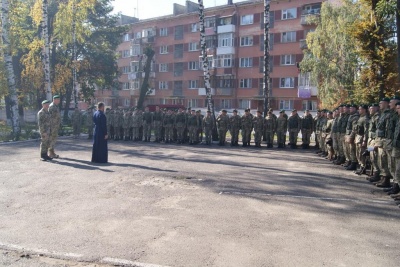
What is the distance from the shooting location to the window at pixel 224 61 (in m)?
47.4

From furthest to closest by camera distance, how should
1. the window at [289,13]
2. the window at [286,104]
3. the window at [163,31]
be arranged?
the window at [163,31], the window at [286,104], the window at [289,13]

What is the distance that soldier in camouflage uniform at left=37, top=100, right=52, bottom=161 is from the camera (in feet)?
40.8

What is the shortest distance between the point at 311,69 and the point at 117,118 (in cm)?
1608

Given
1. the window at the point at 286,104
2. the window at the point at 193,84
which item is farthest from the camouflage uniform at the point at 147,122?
the window at the point at 193,84

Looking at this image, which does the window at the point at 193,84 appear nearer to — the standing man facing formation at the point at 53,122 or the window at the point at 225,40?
the window at the point at 225,40

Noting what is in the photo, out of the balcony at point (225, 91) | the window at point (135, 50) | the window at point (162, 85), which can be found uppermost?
the window at point (135, 50)

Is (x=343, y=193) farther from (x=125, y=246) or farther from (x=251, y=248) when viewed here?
(x=125, y=246)

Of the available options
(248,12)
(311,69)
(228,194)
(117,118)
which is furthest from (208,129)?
(248,12)

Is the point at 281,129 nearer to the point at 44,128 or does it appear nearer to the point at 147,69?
the point at 44,128

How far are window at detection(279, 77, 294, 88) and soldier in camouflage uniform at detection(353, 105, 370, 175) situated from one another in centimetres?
3285

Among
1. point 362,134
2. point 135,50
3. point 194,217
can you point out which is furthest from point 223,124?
point 135,50

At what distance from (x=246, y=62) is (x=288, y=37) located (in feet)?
20.9

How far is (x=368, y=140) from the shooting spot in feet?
32.6

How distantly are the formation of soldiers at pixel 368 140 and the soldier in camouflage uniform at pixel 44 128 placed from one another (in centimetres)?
1007
